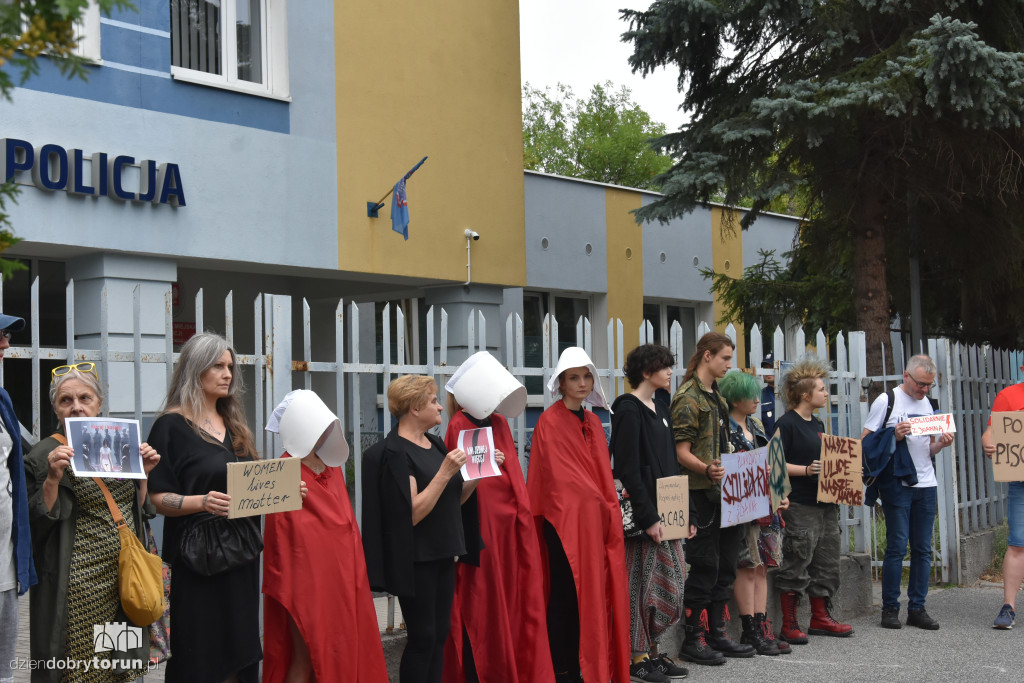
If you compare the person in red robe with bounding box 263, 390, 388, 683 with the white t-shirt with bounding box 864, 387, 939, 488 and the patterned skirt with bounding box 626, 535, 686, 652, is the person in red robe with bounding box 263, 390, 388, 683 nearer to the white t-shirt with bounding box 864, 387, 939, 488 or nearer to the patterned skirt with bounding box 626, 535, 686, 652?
the patterned skirt with bounding box 626, 535, 686, 652

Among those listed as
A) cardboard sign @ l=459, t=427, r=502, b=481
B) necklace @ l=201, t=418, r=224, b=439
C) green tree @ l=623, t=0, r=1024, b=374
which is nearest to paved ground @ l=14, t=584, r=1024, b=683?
cardboard sign @ l=459, t=427, r=502, b=481

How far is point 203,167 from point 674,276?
12392 millimetres

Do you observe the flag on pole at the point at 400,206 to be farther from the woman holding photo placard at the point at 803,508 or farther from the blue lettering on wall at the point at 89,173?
the woman holding photo placard at the point at 803,508

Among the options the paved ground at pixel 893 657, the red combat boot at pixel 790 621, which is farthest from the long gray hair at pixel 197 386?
the red combat boot at pixel 790 621

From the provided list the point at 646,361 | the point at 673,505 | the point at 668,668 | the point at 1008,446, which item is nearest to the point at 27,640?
the point at 668,668

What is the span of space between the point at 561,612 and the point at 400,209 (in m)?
7.66

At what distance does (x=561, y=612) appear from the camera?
6.19m

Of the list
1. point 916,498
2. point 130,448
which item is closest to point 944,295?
point 916,498

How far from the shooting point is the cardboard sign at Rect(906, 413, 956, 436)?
8.03 m

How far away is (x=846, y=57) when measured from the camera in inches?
454

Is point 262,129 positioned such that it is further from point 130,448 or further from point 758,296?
point 130,448

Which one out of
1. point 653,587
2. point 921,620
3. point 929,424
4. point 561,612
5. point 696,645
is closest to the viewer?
point 561,612

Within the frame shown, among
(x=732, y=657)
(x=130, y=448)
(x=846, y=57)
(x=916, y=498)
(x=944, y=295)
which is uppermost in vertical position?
(x=846, y=57)

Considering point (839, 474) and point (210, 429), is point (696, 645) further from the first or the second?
point (210, 429)
